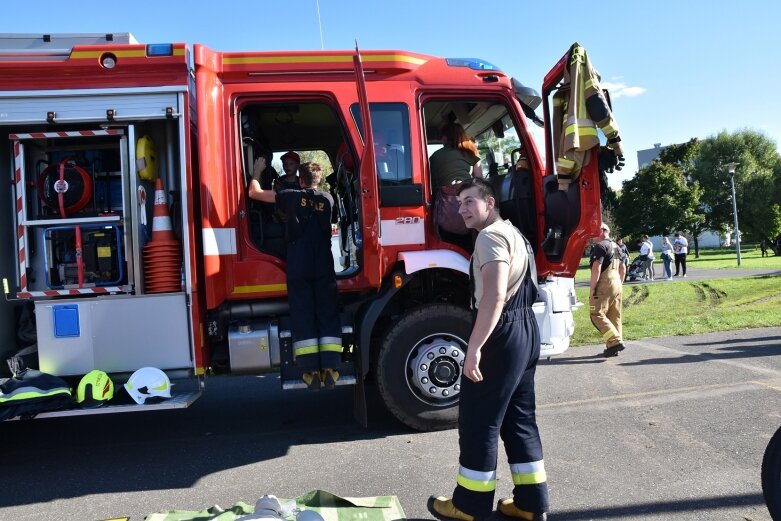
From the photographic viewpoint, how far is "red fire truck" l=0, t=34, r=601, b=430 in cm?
434

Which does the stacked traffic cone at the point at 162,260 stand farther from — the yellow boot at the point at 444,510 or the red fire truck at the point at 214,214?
the yellow boot at the point at 444,510

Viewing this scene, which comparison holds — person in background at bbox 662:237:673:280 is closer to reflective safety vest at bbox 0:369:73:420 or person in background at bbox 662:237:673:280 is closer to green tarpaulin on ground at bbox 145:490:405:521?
green tarpaulin on ground at bbox 145:490:405:521

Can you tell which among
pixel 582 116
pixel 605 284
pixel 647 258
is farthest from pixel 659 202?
pixel 582 116

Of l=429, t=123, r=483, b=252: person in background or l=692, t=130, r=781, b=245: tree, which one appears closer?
l=429, t=123, r=483, b=252: person in background

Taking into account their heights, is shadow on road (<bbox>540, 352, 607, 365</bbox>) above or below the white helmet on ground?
below

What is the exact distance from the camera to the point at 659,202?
116 feet

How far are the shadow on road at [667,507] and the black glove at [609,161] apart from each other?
2.46 meters

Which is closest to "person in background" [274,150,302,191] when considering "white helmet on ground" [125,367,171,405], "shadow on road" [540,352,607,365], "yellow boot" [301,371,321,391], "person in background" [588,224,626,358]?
"yellow boot" [301,371,321,391]

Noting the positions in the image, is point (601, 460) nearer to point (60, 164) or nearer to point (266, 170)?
point (266, 170)

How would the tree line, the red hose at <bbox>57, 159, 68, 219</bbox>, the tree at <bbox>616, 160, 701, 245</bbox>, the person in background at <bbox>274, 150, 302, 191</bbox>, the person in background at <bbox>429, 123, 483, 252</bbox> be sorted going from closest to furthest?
the red hose at <bbox>57, 159, 68, 219</bbox> → the person in background at <bbox>429, 123, 483, 252</bbox> → the person in background at <bbox>274, 150, 302, 191</bbox> → the tree at <bbox>616, 160, 701, 245</bbox> → the tree line

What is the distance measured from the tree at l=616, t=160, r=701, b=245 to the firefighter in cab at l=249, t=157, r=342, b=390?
114ft

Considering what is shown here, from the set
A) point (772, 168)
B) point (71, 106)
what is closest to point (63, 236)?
point (71, 106)

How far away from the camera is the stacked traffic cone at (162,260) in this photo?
4.51 meters

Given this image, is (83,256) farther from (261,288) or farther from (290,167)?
(290,167)
